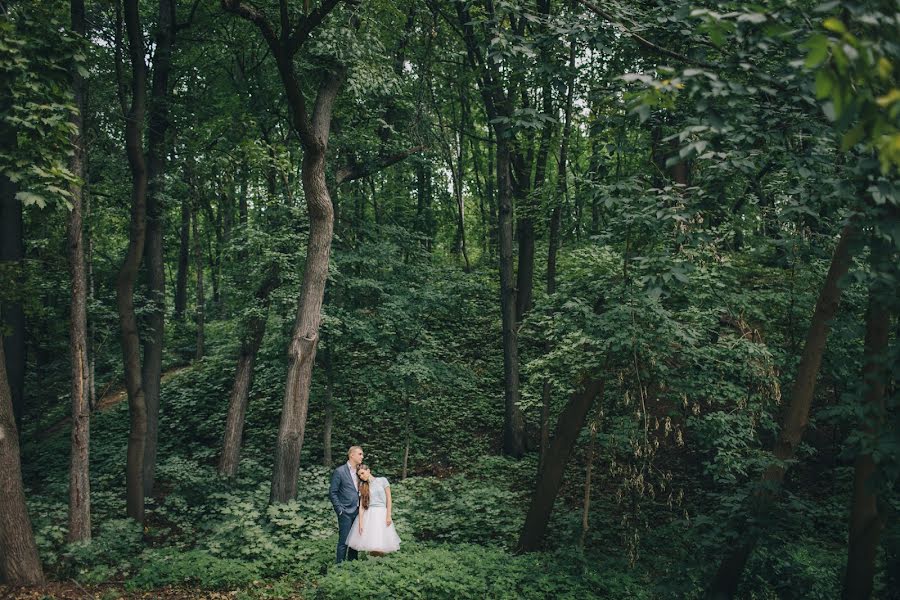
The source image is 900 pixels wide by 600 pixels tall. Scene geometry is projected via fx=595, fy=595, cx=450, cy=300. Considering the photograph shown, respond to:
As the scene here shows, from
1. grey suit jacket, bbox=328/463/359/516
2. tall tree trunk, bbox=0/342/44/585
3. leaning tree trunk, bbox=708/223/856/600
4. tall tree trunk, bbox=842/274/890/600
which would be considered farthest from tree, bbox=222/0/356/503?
tall tree trunk, bbox=842/274/890/600

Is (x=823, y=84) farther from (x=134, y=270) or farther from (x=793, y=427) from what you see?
(x=134, y=270)

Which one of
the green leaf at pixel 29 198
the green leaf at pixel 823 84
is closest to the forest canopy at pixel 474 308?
the green leaf at pixel 823 84

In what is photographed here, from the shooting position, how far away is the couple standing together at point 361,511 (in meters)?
7.41

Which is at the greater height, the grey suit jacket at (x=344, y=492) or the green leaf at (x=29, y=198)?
the green leaf at (x=29, y=198)

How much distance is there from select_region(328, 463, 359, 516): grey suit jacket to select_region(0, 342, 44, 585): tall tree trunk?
3427mm

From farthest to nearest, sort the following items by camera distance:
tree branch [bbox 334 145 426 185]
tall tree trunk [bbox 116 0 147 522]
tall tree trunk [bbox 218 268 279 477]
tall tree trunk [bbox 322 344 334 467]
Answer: tall tree trunk [bbox 322 344 334 467], tall tree trunk [bbox 218 268 279 477], tree branch [bbox 334 145 426 185], tall tree trunk [bbox 116 0 147 522]

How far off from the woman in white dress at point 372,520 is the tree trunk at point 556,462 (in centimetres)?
202

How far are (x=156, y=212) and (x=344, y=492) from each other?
7.18 metres

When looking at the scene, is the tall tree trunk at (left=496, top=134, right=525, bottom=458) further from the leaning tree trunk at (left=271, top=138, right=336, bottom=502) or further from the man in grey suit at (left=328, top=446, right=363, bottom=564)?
the man in grey suit at (left=328, top=446, right=363, bottom=564)

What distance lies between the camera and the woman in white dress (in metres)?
7.40

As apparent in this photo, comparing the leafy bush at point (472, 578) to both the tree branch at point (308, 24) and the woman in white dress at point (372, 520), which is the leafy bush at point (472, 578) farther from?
the tree branch at point (308, 24)

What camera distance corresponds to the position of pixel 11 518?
6680 millimetres

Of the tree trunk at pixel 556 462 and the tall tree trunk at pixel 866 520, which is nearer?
the tall tree trunk at pixel 866 520

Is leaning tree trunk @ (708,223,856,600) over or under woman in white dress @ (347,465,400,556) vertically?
over
